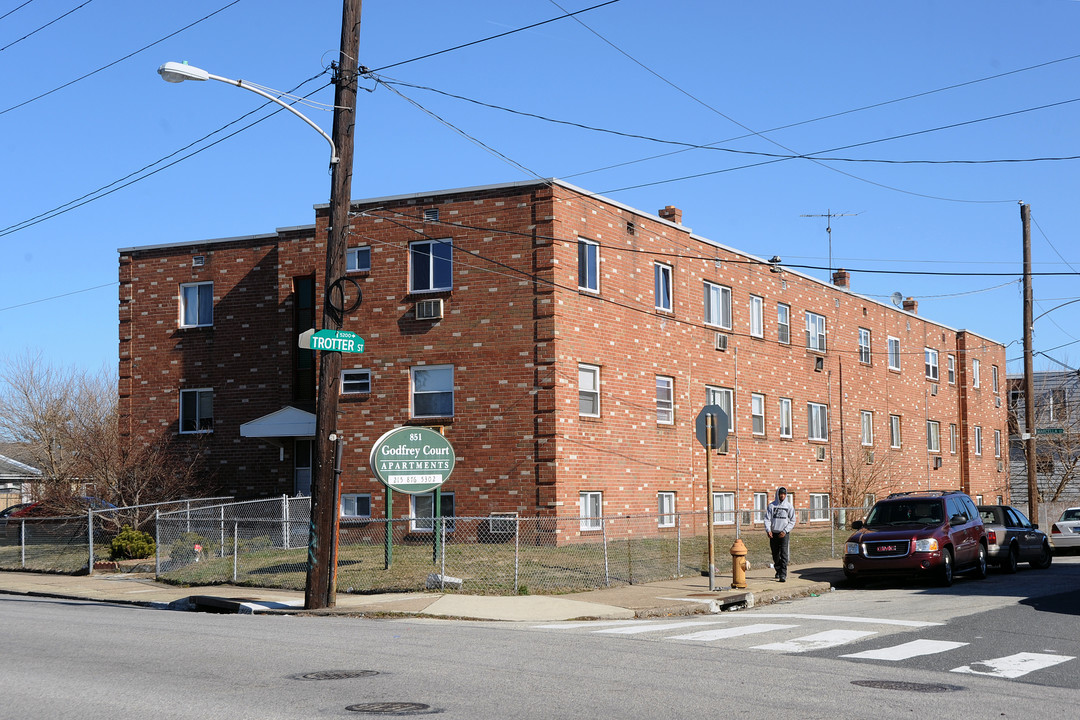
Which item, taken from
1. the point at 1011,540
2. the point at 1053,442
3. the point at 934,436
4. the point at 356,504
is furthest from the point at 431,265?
the point at 1053,442

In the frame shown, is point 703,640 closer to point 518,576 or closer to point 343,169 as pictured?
point 518,576

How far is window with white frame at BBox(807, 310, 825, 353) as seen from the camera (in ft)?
120

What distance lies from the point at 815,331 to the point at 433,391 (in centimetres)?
1586

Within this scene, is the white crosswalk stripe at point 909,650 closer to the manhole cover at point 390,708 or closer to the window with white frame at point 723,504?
the manhole cover at point 390,708

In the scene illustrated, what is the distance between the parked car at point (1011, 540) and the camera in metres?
22.7

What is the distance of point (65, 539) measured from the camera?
27.0m

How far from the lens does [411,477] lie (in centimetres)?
2089

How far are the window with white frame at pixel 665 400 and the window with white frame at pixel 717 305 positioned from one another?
2.68m

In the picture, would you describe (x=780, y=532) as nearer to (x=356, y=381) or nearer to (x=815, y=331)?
(x=356, y=381)

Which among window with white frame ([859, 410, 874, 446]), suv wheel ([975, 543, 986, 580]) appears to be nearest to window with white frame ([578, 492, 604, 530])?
suv wheel ([975, 543, 986, 580])

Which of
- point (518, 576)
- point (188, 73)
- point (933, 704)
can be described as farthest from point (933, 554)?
point (188, 73)

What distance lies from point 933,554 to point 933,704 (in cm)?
1152

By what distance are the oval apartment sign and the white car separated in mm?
18568

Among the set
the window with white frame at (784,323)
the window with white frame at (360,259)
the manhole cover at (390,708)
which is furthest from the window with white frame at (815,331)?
the manhole cover at (390,708)
